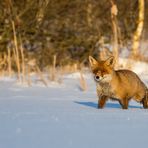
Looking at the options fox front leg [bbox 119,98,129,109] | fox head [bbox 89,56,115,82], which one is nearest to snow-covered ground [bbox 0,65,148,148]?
fox front leg [bbox 119,98,129,109]

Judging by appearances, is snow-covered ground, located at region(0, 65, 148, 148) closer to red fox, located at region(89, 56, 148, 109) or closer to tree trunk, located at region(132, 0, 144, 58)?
red fox, located at region(89, 56, 148, 109)

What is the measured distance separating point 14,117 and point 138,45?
899 centimetres

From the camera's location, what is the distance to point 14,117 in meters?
6.70

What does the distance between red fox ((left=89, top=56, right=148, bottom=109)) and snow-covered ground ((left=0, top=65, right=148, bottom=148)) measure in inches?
10.8

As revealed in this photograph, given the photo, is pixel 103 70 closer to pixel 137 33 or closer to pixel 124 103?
pixel 124 103

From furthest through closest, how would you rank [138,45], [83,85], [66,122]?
[138,45] < [83,85] < [66,122]

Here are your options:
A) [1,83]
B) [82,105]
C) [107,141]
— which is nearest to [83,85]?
[1,83]

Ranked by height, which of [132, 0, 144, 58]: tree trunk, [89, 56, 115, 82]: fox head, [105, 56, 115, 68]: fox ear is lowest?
[132, 0, 144, 58]: tree trunk

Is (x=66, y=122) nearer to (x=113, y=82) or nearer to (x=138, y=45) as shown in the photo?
(x=113, y=82)

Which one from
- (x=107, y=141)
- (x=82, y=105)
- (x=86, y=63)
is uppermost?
(x=107, y=141)

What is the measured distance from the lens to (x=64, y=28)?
15430 mm

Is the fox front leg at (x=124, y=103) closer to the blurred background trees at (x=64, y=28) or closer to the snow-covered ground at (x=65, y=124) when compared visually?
the snow-covered ground at (x=65, y=124)

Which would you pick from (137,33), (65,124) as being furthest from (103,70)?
(137,33)

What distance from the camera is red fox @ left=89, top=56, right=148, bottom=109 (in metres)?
→ 7.70
